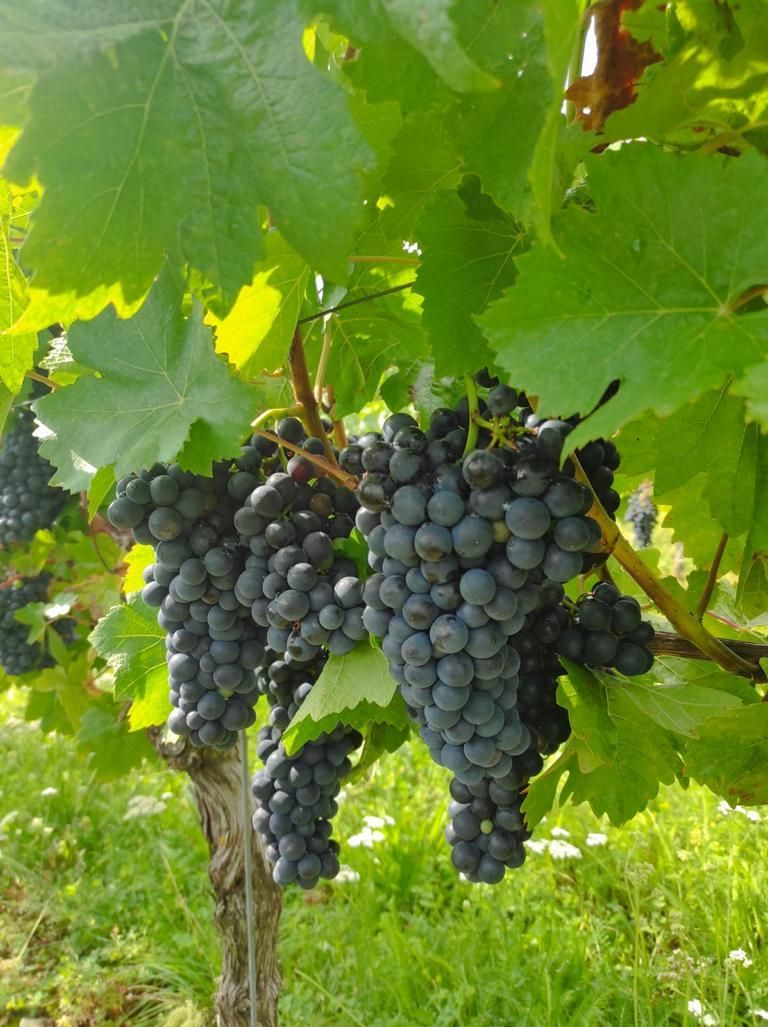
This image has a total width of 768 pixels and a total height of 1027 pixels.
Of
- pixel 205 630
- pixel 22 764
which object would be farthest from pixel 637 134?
pixel 22 764

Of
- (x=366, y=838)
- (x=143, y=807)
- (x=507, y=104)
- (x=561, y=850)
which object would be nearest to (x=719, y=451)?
(x=507, y=104)

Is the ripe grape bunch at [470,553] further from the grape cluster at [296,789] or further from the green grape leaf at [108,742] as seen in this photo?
the green grape leaf at [108,742]

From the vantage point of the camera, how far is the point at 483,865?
1.17 meters

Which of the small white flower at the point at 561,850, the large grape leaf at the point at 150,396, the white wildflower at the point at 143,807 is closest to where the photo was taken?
the large grape leaf at the point at 150,396

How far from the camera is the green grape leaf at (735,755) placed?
101 centimetres

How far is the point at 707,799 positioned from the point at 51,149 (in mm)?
3830

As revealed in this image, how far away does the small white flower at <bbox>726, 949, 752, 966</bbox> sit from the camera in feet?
8.29

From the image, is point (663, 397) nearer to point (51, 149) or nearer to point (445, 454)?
point (445, 454)

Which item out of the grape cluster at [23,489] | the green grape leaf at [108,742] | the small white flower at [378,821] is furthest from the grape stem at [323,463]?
the small white flower at [378,821]

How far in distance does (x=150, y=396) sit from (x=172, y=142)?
0.40 meters

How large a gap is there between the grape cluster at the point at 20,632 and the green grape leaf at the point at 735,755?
2.50m

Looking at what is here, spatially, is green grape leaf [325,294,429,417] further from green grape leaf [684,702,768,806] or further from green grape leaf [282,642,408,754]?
green grape leaf [684,702,768,806]

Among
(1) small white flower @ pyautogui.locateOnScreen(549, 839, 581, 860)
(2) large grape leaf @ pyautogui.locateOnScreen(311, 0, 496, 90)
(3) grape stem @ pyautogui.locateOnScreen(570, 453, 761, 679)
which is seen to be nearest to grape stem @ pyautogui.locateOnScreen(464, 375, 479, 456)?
(3) grape stem @ pyautogui.locateOnScreen(570, 453, 761, 679)

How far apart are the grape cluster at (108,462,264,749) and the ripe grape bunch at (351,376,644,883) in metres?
0.28
